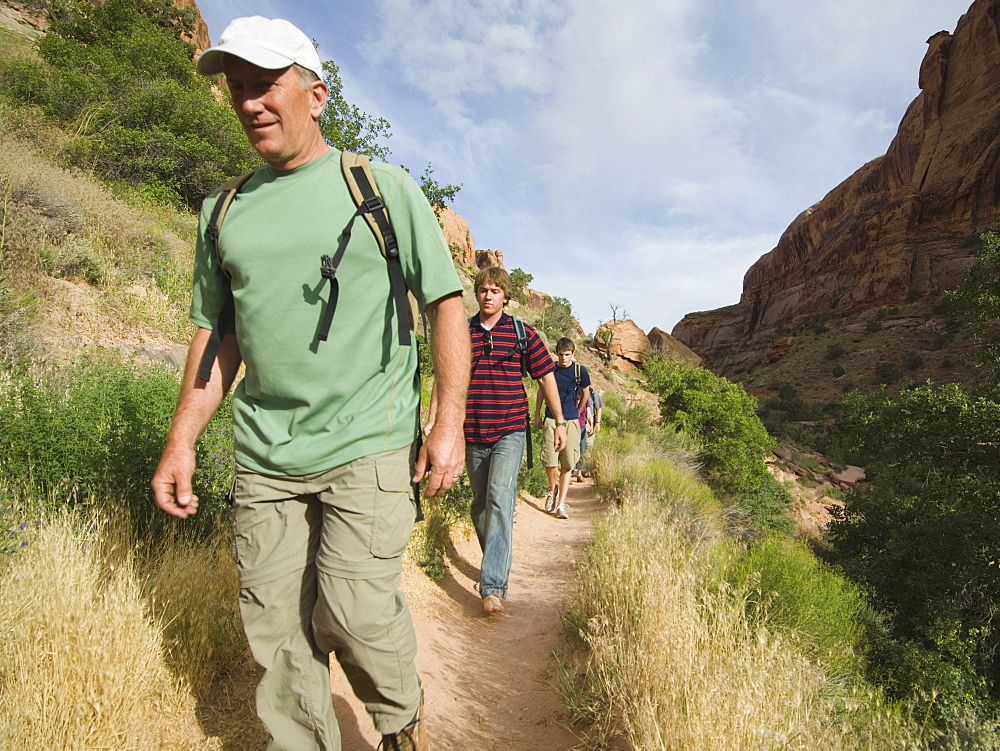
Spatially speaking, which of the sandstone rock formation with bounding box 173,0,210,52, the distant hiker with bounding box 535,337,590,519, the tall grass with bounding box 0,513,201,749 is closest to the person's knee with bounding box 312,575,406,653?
the tall grass with bounding box 0,513,201,749

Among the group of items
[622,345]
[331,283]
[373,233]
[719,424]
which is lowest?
[331,283]

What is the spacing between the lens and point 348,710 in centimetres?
240

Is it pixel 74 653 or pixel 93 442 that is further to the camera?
pixel 93 442

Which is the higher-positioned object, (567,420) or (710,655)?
(567,420)

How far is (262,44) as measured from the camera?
1.53 meters

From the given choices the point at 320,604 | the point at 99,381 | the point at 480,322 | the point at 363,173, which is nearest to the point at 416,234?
the point at 363,173

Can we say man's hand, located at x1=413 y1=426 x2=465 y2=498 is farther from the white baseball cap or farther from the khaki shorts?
the khaki shorts

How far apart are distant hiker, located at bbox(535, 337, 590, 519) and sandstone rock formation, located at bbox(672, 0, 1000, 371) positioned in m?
54.7

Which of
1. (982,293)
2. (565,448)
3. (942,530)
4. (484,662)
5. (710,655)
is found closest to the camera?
(710,655)

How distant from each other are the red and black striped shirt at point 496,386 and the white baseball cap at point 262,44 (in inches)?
88.4

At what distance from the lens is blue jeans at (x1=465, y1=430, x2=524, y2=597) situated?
3535 mm

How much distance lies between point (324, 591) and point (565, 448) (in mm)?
5189

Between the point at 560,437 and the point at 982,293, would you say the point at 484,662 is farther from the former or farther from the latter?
the point at 982,293

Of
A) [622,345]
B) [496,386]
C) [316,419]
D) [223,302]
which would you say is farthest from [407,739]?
[622,345]
